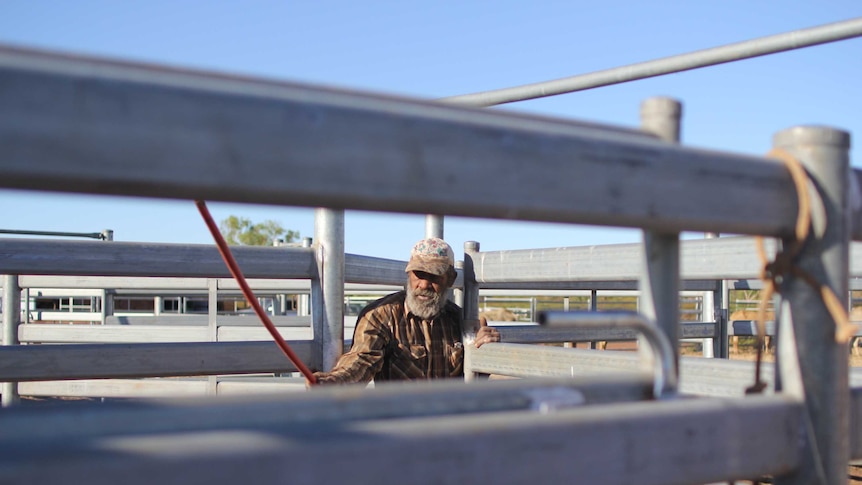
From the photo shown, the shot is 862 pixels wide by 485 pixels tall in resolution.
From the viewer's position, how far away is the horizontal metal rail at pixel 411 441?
0.79m

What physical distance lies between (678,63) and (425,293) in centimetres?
179

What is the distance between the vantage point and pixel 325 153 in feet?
2.95

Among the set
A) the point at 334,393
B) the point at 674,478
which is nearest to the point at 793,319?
the point at 674,478

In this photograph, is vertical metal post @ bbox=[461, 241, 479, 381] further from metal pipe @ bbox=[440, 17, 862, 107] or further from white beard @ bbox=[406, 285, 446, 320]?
metal pipe @ bbox=[440, 17, 862, 107]

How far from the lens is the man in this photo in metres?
4.10

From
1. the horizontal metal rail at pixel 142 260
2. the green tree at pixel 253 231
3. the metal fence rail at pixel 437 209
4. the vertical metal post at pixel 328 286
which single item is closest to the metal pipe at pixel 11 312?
the horizontal metal rail at pixel 142 260

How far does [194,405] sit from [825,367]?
893mm

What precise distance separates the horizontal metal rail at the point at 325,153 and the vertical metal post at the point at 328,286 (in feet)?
7.28

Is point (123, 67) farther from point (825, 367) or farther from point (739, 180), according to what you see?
point (825, 367)

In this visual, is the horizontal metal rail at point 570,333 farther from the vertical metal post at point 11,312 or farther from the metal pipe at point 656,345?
the metal pipe at point 656,345

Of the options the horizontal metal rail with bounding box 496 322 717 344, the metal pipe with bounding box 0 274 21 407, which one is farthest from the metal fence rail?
the metal pipe with bounding box 0 274 21 407

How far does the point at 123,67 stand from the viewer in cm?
84

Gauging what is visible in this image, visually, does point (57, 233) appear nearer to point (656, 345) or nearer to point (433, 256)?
point (433, 256)

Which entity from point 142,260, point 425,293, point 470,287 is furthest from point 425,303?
point 142,260
